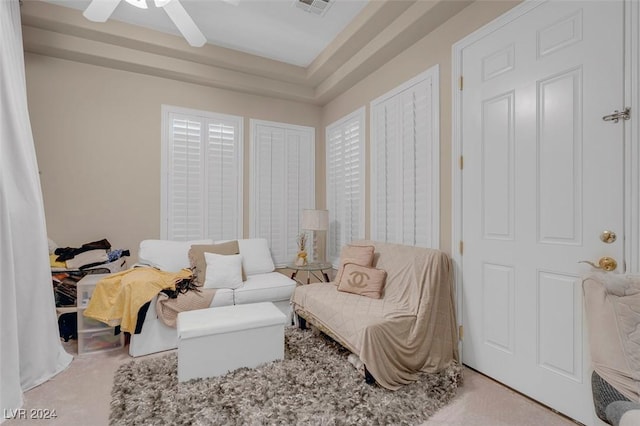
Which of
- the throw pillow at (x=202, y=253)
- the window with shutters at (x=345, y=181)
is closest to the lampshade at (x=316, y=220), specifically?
the window with shutters at (x=345, y=181)

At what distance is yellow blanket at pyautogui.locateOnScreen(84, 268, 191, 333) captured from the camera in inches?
99.6

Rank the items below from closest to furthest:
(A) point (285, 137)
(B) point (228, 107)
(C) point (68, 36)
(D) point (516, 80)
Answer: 1. (D) point (516, 80)
2. (C) point (68, 36)
3. (B) point (228, 107)
4. (A) point (285, 137)

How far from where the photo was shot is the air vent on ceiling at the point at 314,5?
2.67 meters

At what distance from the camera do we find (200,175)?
378cm

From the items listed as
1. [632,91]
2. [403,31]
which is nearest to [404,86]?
[403,31]

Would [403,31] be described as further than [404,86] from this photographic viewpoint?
No

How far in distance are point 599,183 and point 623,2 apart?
915 millimetres

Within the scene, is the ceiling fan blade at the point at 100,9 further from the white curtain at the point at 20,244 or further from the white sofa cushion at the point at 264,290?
the white sofa cushion at the point at 264,290

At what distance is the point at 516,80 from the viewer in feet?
6.69

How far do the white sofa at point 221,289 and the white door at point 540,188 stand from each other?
1.83 meters

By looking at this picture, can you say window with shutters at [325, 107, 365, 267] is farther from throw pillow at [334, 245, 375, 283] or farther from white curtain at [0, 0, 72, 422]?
white curtain at [0, 0, 72, 422]

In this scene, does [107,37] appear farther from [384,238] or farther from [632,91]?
[632,91]

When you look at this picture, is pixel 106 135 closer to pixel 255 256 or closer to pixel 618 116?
pixel 255 256

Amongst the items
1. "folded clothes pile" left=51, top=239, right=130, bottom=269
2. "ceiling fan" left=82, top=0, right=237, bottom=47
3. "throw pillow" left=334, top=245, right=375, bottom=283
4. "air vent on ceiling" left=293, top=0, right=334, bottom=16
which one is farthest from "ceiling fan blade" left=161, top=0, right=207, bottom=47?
"throw pillow" left=334, top=245, right=375, bottom=283
